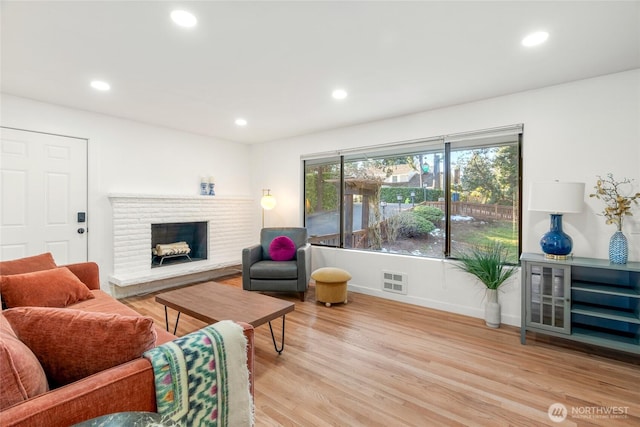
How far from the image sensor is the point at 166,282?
4.18m

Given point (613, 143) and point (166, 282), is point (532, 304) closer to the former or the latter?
point (613, 143)

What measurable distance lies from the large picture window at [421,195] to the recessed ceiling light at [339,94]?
106 cm

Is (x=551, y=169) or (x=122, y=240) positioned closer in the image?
(x=551, y=169)

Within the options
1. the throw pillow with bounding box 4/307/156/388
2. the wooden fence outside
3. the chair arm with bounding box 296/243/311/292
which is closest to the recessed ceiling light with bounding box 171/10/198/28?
the throw pillow with bounding box 4/307/156/388

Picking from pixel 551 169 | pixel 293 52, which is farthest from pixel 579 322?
pixel 293 52

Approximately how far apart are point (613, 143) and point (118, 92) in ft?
15.0

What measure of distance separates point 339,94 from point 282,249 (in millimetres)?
2088

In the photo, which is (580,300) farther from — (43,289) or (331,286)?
(43,289)

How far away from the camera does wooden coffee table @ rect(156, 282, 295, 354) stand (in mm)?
2068

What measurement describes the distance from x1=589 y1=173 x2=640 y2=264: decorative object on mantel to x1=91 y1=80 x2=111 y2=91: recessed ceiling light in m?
4.50

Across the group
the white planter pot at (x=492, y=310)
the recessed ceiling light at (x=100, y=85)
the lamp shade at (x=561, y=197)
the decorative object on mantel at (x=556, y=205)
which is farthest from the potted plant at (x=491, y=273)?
the recessed ceiling light at (x=100, y=85)

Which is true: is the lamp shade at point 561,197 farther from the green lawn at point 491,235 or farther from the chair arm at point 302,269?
the chair arm at point 302,269

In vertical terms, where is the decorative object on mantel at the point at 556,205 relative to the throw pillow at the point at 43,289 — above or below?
above

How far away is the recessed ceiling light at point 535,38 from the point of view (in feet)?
6.21
